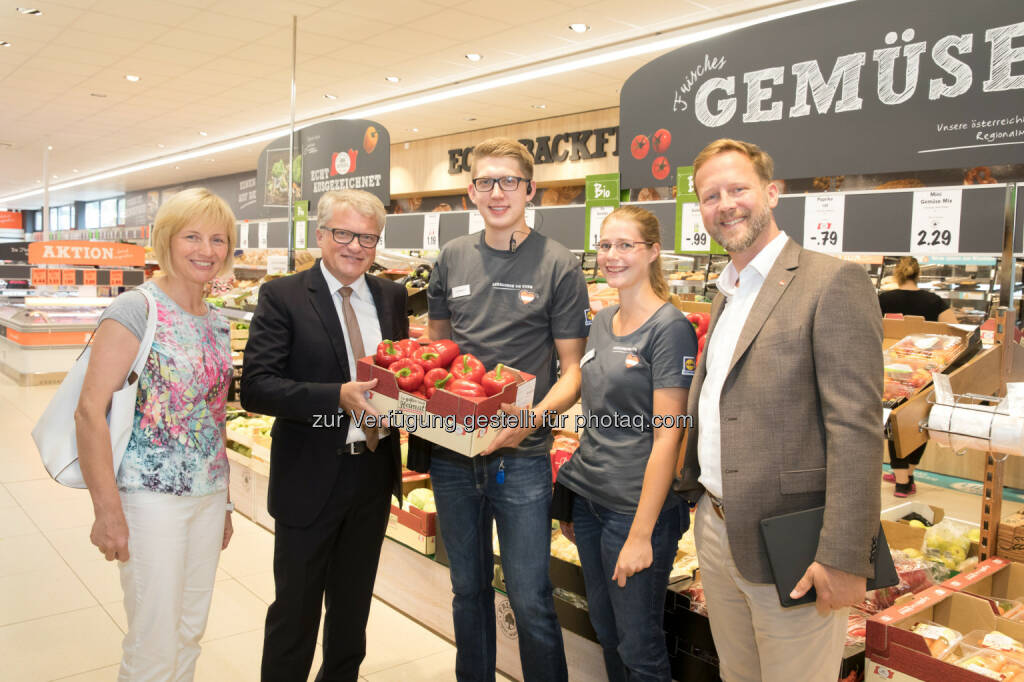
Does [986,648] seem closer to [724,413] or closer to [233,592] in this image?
[724,413]

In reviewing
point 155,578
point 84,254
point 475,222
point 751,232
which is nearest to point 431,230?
point 475,222

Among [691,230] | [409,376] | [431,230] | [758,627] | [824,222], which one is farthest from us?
[431,230]

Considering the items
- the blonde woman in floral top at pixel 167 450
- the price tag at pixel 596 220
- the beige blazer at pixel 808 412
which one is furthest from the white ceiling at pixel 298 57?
the beige blazer at pixel 808 412

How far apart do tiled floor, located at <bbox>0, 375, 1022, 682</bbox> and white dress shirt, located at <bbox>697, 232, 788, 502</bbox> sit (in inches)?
67.9

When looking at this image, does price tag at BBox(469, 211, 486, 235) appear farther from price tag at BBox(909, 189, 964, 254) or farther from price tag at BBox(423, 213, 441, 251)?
price tag at BBox(909, 189, 964, 254)

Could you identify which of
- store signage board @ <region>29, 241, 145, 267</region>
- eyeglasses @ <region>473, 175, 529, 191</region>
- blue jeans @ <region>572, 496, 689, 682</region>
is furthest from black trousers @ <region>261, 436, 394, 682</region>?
store signage board @ <region>29, 241, 145, 267</region>

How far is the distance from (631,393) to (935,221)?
120 cm

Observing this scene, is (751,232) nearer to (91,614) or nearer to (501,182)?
(501,182)

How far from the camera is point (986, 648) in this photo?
6.50ft

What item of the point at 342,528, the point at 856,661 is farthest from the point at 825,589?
the point at 342,528

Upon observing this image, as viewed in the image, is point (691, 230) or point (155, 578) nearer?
point (155, 578)

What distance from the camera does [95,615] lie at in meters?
3.32

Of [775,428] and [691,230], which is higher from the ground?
[691,230]

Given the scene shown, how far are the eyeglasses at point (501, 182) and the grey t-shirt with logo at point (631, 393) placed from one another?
0.54 meters
